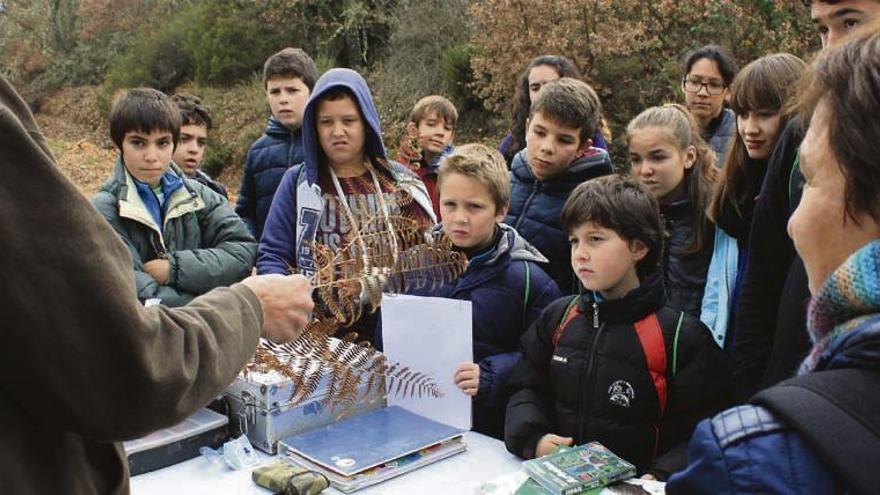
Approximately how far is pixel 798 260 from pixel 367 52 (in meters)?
16.0

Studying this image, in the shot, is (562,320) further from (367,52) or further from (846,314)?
(367,52)

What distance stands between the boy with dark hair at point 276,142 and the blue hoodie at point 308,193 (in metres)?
1.30

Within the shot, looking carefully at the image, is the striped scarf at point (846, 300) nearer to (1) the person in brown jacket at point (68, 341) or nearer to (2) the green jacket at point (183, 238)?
(1) the person in brown jacket at point (68, 341)

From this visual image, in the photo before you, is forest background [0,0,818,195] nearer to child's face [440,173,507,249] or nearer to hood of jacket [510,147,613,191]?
child's face [440,173,507,249]

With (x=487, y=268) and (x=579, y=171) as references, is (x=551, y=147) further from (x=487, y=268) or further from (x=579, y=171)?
(x=487, y=268)

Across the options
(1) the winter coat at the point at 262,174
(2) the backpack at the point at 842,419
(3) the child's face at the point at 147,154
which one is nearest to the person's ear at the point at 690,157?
(1) the winter coat at the point at 262,174

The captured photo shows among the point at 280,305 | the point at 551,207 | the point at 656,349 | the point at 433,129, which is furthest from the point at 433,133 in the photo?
the point at 280,305

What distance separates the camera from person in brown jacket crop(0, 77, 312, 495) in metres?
1.10

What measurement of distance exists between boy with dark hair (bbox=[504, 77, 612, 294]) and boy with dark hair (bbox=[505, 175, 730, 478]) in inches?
28.2

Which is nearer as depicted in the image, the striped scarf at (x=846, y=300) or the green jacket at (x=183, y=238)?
the striped scarf at (x=846, y=300)

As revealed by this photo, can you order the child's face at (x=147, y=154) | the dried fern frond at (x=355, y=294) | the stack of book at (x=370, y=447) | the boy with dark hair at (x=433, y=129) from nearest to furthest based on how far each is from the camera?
the dried fern frond at (x=355, y=294), the stack of book at (x=370, y=447), the child's face at (x=147, y=154), the boy with dark hair at (x=433, y=129)

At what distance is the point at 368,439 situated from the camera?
2.28 meters

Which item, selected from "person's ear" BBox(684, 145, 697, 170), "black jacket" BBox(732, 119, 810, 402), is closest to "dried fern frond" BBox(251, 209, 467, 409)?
"black jacket" BBox(732, 119, 810, 402)

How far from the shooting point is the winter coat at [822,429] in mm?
948
